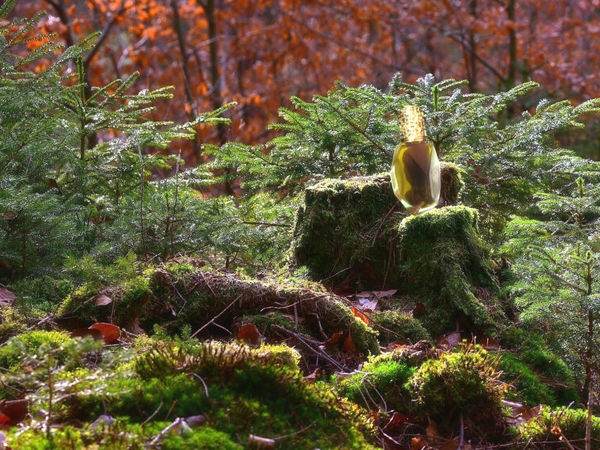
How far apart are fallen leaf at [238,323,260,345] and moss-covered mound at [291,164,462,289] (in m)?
1.43

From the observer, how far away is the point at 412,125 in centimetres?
350

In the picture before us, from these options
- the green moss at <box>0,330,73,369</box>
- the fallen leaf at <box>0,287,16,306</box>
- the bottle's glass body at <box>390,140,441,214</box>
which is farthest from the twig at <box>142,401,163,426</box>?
the bottle's glass body at <box>390,140,441,214</box>

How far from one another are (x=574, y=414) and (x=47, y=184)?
3946mm

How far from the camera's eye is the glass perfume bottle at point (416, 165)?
3.49m

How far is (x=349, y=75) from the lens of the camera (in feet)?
60.5

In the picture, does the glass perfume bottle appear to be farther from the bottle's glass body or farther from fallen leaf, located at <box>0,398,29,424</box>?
fallen leaf, located at <box>0,398,29,424</box>

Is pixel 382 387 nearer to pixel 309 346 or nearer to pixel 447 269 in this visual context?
pixel 309 346

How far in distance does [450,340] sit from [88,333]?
1.93m

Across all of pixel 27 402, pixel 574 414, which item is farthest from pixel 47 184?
pixel 574 414

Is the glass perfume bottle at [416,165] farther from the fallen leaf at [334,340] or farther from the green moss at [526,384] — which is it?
the green moss at [526,384]

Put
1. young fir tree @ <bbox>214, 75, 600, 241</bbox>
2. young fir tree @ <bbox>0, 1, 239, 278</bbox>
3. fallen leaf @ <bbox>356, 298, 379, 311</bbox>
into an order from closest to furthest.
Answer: fallen leaf @ <bbox>356, 298, 379, 311</bbox>, young fir tree @ <bbox>0, 1, 239, 278</bbox>, young fir tree @ <bbox>214, 75, 600, 241</bbox>

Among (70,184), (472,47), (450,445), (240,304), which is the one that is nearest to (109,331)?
(240,304)

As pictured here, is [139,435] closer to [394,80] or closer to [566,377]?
[566,377]

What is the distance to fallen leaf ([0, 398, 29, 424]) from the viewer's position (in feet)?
7.39
